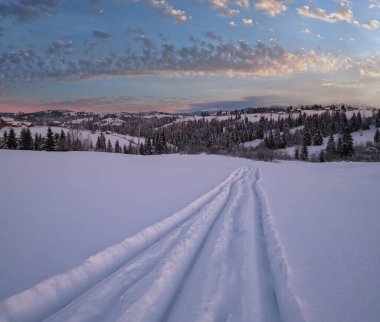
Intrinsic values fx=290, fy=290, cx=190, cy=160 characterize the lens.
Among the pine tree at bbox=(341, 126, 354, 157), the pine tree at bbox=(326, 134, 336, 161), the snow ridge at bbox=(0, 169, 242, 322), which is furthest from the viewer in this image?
the pine tree at bbox=(326, 134, 336, 161)

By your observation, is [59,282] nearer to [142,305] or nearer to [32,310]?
[32,310]

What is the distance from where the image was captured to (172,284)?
4.16 metres

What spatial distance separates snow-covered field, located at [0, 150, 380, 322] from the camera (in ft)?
11.6

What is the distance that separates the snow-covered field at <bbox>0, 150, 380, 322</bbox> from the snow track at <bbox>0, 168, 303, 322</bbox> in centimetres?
1

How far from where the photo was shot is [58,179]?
13.1m

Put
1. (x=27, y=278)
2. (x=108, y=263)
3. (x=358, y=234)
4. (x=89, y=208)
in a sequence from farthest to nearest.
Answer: (x=89, y=208) → (x=358, y=234) → (x=108, y=263) → (x=27, y=278)

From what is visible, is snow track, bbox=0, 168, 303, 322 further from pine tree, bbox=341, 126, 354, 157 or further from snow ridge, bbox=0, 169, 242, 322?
pine tree, bbox=341, 126, 354, 157

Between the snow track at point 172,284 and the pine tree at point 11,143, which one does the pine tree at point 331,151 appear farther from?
the snow track at point 172,284

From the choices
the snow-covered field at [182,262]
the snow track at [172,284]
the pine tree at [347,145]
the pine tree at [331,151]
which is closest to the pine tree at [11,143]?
the snow-covered field at [182,262]

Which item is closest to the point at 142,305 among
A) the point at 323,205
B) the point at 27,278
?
the point at 27,278

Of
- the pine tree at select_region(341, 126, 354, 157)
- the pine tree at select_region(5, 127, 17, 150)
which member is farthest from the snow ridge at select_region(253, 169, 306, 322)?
the pine tree at select_region(341, 126, 354, 157)

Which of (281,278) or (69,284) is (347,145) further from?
(69,284)

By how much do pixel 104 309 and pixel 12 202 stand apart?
611cm

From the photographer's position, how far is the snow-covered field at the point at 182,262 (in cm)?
353
